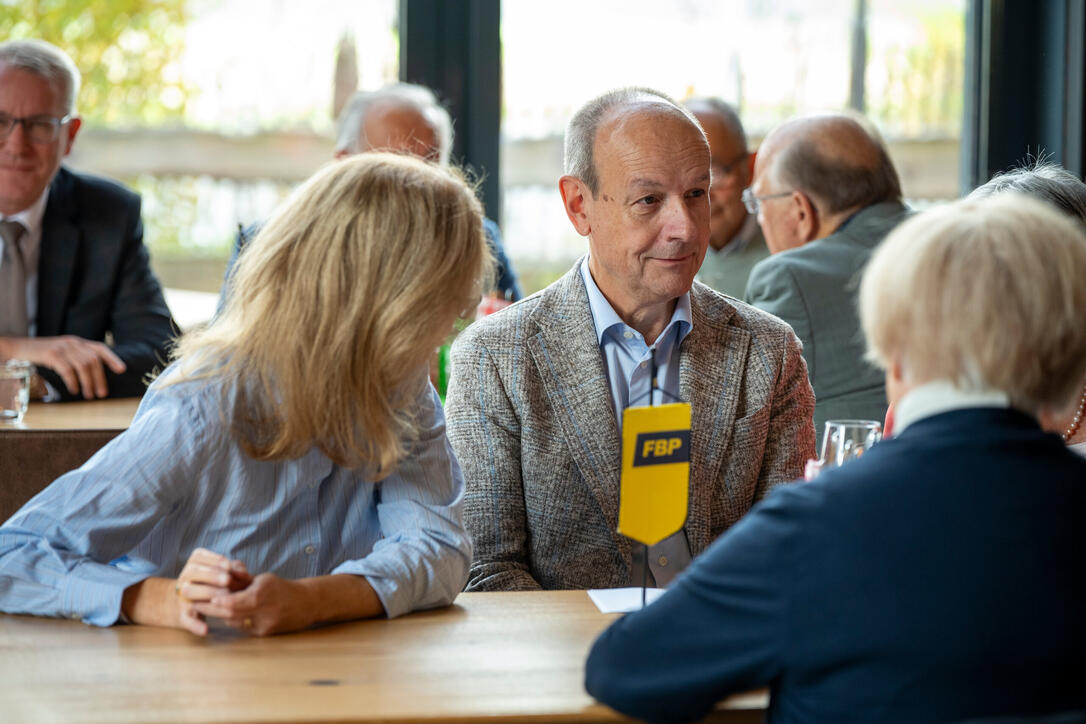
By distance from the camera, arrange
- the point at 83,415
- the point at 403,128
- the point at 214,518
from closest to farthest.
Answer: the point at 214,518
the point at 83,415
the point at 403,128

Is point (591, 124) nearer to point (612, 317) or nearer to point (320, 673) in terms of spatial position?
point (612, 317)

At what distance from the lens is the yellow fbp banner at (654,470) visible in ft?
5.02

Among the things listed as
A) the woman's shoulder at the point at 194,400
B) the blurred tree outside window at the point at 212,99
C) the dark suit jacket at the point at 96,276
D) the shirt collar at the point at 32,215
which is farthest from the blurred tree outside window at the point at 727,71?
the woman's shoulder at the point at 194,400

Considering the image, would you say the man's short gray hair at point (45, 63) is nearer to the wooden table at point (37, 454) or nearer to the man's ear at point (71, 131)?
the man's ear at point (71, 131)

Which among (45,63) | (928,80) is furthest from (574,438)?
(928,80)

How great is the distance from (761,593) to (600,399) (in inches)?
40.5

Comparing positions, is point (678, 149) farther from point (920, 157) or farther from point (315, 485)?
point (920, 157)

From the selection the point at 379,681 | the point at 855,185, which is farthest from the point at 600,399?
the point at 855,185

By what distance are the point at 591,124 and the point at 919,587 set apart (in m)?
1.42

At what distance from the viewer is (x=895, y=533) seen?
1.16 meters

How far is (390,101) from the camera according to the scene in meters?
3.88

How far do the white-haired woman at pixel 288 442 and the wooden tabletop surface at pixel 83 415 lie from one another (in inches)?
46.3

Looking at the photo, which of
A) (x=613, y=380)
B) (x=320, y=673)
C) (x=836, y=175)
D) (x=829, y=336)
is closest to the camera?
(x=320, y=673)

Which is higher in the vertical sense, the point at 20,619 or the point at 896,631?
the point at 896,631
